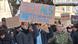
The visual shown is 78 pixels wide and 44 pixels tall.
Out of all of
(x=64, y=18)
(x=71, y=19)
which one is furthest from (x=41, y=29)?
(x=71, y=19)

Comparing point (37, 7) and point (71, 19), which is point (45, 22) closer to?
point (37, 7)

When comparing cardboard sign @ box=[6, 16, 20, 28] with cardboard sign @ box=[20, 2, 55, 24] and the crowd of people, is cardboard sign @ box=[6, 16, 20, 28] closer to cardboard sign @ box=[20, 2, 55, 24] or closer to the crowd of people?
the crowd of people

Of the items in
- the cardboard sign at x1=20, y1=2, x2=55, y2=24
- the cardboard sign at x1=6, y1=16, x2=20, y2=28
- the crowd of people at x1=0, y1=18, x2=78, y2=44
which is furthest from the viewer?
the cardboard sign at x1=6, y1=16, x2=20, y2=28

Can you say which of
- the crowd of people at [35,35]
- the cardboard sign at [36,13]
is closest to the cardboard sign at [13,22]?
the crowd of people at [35,35]

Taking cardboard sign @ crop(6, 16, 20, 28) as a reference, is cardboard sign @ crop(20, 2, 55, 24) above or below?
above

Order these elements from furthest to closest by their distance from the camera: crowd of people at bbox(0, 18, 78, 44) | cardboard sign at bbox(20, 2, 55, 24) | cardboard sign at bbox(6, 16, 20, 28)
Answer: cardboard sign at bbox(6, 16, 20, 28), cardboard sign at bbox(20, 2, 55, 24), crowd of people at bbox(0, 18, 78, 44)

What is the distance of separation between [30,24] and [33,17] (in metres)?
0.26

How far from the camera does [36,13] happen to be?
12047 mm

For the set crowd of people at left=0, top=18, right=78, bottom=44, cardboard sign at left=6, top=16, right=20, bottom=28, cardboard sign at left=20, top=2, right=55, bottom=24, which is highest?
cardboard sign at left=20, top=2, right=55, bottom=24

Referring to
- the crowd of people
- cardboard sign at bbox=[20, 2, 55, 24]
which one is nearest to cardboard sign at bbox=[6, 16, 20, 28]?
the crowd of people

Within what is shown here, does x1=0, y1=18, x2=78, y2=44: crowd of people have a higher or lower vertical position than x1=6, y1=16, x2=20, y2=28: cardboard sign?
lower

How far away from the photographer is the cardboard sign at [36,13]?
11595mm

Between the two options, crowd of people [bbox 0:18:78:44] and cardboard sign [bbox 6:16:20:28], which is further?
cardboard sign [bbox 6:16:20:28]

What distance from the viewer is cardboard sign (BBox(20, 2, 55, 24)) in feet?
38.0
